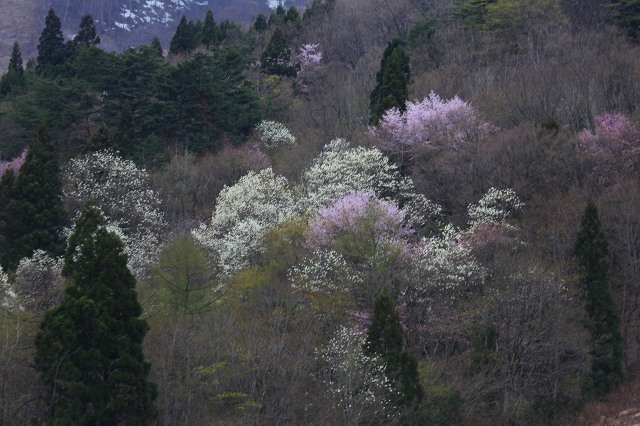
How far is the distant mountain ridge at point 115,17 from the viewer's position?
85000 mm

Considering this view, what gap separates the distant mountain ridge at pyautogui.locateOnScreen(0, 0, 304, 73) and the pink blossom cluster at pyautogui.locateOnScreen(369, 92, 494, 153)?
47.0m

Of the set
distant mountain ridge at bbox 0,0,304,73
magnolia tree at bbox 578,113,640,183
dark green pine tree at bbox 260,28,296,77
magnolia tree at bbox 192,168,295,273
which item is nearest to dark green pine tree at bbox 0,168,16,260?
magnolia tree at bbox 192,168,295,273

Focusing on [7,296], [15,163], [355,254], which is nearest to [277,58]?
[15,163]

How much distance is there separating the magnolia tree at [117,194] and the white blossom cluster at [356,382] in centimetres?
1319

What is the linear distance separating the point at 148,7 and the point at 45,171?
64654 millimetres

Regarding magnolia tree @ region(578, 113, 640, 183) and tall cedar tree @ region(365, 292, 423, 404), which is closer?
tall cedar tree @ region(365, 292, 423, 404)

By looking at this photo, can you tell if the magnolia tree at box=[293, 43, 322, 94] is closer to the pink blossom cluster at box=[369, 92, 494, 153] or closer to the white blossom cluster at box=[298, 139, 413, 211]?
the pink blossom cluster at box=[369, 92, 494, 153]

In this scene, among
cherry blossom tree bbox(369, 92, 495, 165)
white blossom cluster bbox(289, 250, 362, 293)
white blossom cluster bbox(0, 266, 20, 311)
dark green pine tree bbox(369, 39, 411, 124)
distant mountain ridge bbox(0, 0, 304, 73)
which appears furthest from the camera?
distant mountain ridge bbox(0, 0, 304, 73)

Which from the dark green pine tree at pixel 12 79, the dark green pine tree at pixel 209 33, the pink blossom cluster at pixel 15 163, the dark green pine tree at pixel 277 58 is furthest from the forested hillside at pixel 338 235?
the dark green pine tree at pixel 209 33

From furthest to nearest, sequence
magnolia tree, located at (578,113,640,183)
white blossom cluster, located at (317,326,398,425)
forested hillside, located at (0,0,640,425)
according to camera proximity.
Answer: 1. magnolia tree, located at (578,113,640,183)
2. white blossom cluster, located at (317,326,398,425)
3. forested hillside, located at (0,0,640,425)

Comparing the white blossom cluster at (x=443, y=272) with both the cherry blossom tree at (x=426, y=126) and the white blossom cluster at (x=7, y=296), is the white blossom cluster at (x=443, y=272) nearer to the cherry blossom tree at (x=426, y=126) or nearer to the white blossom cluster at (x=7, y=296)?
the cherry blossom tree at (x=426, y=126)

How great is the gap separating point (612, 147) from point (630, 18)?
15.8 m

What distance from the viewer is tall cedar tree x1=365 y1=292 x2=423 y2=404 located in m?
22.2

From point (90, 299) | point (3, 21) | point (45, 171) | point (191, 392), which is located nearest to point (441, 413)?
point (191, 392)
